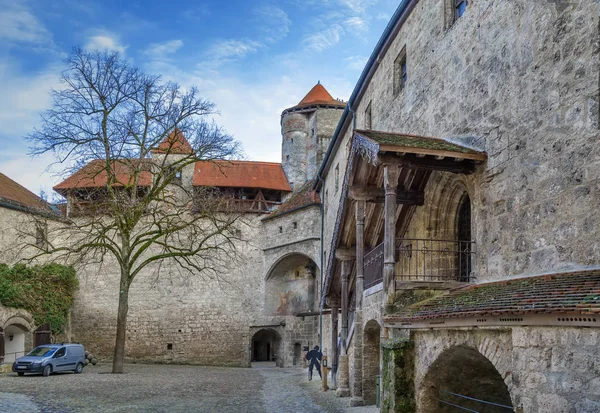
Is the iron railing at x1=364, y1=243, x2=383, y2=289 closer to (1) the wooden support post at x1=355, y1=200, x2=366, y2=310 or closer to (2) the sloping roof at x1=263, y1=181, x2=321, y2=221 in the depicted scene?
(1) the wooden support post at x1=355, y1=200, x2=366, y2=310

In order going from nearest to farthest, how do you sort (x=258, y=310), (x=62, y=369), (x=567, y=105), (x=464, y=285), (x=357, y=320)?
(x=567, y=105) < (x=464, y=285) < (x=357, y=320) < (x=62, y=369) < (x=258, y=310)

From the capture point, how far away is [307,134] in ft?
120

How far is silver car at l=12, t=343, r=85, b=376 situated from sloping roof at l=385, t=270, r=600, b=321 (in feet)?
49.7

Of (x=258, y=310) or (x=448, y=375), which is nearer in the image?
(x=448, y=375)

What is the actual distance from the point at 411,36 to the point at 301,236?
17146 mm

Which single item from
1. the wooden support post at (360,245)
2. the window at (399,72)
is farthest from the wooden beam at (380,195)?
the window at (399,72)

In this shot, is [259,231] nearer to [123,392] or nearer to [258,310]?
[258,310]

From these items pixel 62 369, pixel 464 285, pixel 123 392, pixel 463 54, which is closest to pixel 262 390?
pixel 123 392

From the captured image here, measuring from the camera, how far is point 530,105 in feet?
28.4

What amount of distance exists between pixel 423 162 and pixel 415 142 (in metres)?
0.36

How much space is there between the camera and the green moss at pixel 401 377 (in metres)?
8.70

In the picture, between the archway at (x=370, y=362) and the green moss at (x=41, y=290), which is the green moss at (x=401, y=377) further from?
the green moss at (x=41, y=290)

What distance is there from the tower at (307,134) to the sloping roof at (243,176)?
2.72ft

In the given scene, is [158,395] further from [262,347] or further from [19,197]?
[262,347]
